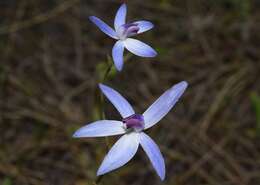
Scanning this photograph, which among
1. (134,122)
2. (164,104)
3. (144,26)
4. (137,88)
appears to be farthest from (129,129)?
(137,88)

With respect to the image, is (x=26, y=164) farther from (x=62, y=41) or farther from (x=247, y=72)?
(x=247, y=72)

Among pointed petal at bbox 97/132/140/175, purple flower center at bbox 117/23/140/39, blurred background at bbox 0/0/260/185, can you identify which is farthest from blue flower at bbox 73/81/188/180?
blurred background at bbox 0/0/260/185

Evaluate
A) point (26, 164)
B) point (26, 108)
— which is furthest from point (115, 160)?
point (26, 108)

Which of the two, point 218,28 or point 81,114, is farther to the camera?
point 218,28

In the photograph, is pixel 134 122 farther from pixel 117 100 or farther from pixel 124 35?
pixel 124 35

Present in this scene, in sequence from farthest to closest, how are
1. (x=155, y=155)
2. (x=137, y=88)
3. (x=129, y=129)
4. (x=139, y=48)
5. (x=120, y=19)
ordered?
(x=137, y=88) → (x=120, y=19) → (x=139, y=48) → (x=129, y=129) → (x=155, y=155)

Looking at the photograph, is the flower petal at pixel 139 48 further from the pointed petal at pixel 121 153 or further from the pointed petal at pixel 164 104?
the pointed petal at pixel 121 153
